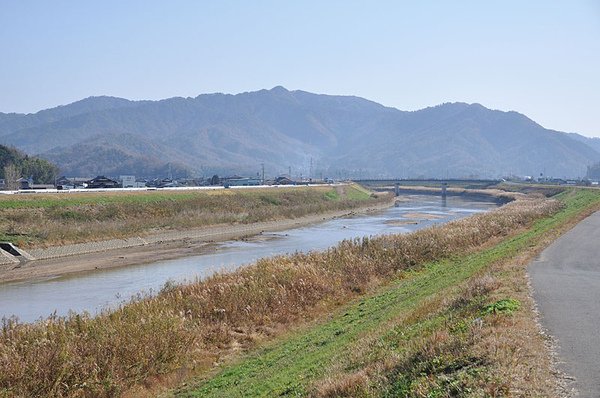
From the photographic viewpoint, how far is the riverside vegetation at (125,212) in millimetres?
42344

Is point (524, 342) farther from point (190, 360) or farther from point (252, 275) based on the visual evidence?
point (252, 275)

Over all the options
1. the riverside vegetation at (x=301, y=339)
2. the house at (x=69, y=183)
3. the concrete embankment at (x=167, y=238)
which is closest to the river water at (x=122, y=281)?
the riverside vegetation at (x=301, y=339)

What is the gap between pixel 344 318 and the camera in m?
16.9

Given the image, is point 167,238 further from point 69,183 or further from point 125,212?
point 69,183

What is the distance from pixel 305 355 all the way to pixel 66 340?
557 centimetres

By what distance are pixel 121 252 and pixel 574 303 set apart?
35.3 meters

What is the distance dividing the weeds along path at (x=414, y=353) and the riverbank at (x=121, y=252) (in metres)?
22.4

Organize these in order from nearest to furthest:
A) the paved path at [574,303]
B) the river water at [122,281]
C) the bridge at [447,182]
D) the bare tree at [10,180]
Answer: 1. the paved path at [574,303]
2. the river water at [122,281]
3. the bare tree at [10,180]
4. the bridge at [447,182]

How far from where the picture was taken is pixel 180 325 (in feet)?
48.0

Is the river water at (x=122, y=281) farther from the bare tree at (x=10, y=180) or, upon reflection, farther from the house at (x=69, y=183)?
the house at (x=69, y=183)

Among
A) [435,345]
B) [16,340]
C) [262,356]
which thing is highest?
[435,345]

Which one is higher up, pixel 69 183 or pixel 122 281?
pixel 69 183

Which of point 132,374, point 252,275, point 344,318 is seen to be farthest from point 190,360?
point 252,275

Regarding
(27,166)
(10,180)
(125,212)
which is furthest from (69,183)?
(125,212)
